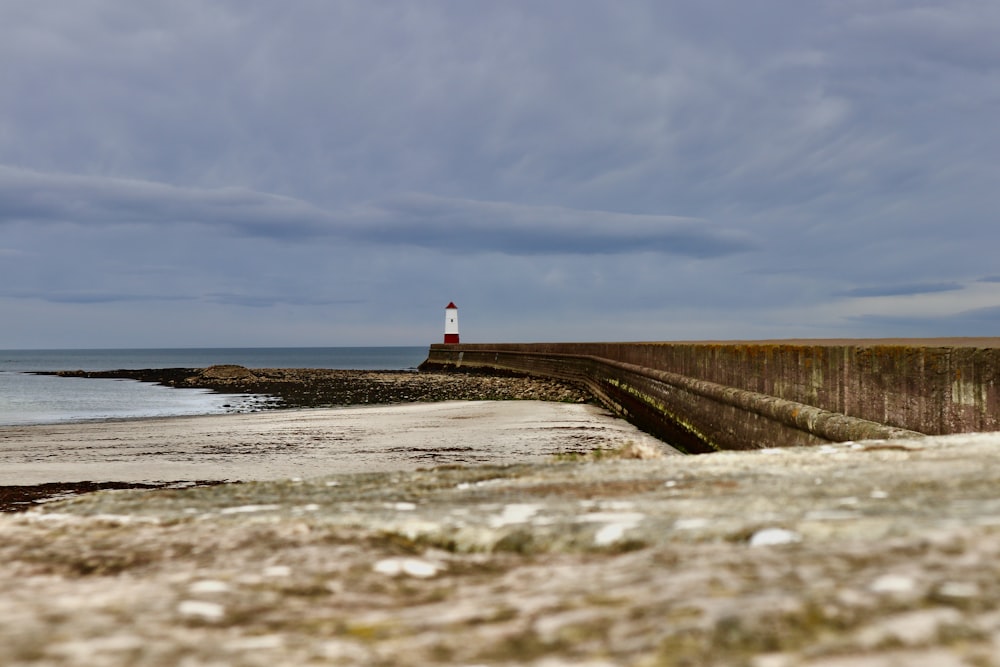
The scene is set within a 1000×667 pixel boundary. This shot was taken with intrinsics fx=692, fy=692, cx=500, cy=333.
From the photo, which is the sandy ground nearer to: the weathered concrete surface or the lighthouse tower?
the weathered concrete surface

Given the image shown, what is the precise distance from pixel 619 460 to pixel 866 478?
91 centimetres

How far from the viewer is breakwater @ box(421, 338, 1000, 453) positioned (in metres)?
4.52

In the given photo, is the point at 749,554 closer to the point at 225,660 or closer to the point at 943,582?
the point at 943,582

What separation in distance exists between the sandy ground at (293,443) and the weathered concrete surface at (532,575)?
5926 mm

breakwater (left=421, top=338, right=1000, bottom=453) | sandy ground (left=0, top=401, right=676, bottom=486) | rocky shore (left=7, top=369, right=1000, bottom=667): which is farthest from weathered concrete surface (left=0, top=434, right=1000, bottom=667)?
sandy ground (left=0, top=401, right=676, bottom=486)

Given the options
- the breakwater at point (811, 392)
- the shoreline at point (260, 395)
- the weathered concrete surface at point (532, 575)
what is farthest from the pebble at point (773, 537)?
the shoreline at point (260, 395)

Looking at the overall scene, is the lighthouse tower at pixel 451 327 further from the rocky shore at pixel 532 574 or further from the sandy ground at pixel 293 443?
the rocky shore at pixel 532 574

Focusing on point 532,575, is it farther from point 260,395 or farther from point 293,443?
point 260,395

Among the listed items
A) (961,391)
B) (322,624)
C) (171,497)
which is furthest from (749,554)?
(961,391)

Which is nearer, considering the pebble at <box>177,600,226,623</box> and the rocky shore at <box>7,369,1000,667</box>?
the rocky shore at <box>7,369,1000,667</box>

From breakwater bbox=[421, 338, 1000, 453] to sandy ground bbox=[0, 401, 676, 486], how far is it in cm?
124

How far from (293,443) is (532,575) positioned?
1153cm

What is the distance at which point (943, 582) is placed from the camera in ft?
3.24

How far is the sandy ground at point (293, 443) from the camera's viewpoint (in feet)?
31.3
